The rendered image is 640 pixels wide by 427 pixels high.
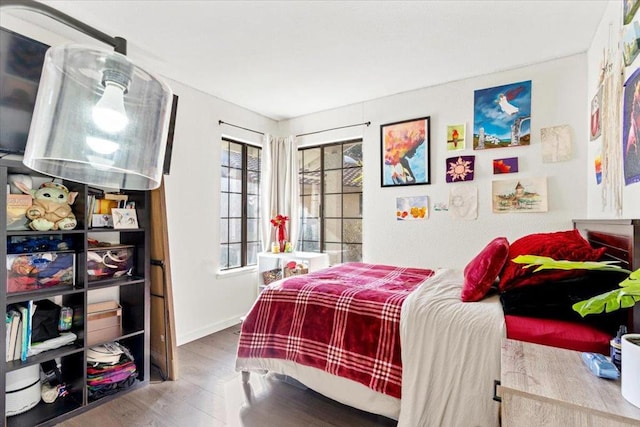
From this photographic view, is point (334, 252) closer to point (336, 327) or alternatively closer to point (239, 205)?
point (239, 205)

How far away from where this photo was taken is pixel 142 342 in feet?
7.62

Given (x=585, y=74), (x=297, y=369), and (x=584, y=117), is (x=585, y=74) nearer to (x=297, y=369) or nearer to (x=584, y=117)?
(x=584, y=117)

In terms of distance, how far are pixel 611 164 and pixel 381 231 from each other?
2.02 meters

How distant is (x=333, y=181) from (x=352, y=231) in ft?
2.28

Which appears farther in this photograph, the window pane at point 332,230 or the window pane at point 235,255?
the window pane at point 332,230

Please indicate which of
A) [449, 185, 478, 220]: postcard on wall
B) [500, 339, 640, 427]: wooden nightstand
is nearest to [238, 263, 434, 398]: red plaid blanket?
[500, 339, 640, 427]: wooden nightstand

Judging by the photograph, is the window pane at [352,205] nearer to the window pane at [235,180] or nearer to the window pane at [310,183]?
the window pane at [310,183]

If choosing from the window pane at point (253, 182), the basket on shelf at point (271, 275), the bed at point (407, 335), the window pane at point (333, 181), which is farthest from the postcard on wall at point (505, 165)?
the window pane at point (253, 182)

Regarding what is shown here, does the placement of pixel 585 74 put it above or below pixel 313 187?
above

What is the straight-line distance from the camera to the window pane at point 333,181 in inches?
156

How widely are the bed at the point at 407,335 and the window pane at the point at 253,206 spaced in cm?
186

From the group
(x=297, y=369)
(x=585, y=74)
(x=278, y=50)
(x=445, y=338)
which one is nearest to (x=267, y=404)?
(x=297, y=369)

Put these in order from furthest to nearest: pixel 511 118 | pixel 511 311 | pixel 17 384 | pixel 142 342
Result: pixel 511 118
pixel 142 342
pixel 17 384
pixel 511 311

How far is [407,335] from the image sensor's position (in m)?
1.63
